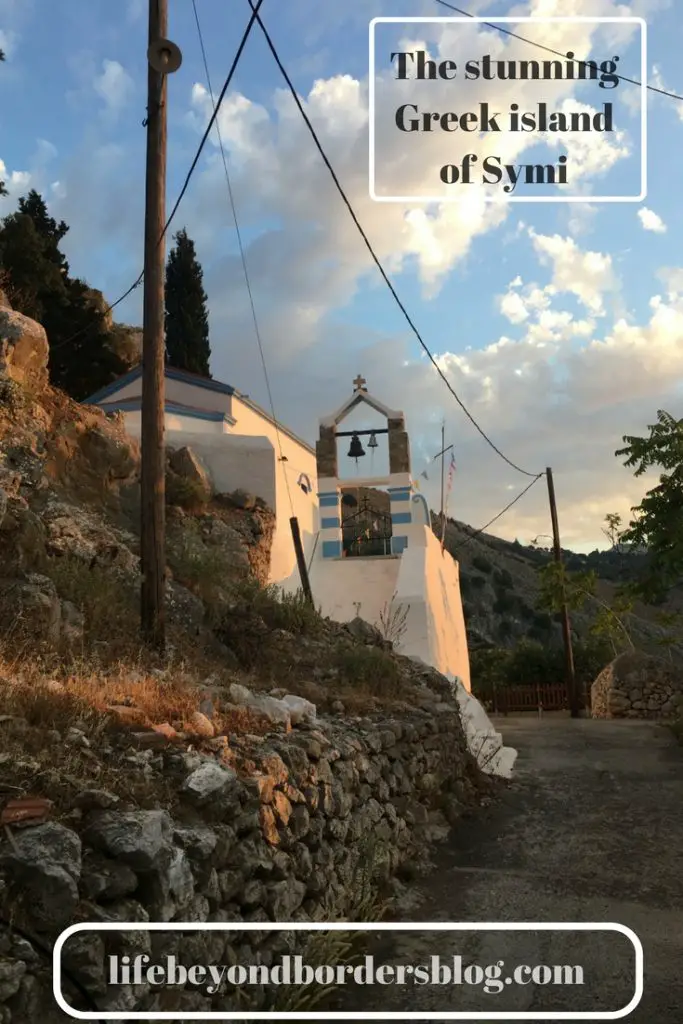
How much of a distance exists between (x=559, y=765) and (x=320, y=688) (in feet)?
18.7

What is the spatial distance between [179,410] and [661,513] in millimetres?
10965

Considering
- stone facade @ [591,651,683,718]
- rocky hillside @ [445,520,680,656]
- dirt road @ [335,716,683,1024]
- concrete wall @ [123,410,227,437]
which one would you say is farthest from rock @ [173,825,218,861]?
→ rocky hillside @ [445,520,680,656]

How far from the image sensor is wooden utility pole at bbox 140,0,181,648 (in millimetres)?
7770

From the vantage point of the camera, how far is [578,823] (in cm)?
845

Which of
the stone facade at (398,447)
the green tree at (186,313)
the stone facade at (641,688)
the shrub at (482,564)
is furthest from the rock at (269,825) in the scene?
the shrub at (482,564)

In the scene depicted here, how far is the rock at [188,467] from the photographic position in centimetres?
1470

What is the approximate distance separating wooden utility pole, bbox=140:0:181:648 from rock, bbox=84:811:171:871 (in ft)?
14.2

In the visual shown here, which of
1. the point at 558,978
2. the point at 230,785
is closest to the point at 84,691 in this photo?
the point at 230,785

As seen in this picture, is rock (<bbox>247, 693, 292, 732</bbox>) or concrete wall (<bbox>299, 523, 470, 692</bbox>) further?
concrete wall (<bbox>299, 523, 470, 692</bbox>)

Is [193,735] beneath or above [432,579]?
beneath

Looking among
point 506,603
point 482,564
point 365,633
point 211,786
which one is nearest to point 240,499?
point 365,633

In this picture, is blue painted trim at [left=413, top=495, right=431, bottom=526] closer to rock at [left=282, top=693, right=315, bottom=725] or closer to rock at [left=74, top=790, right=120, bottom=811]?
rock at [left=282, top=693, right=315, bottom=725]

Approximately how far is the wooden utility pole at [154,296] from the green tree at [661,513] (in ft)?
26.4

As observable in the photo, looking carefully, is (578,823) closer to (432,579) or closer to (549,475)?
(432,579)
